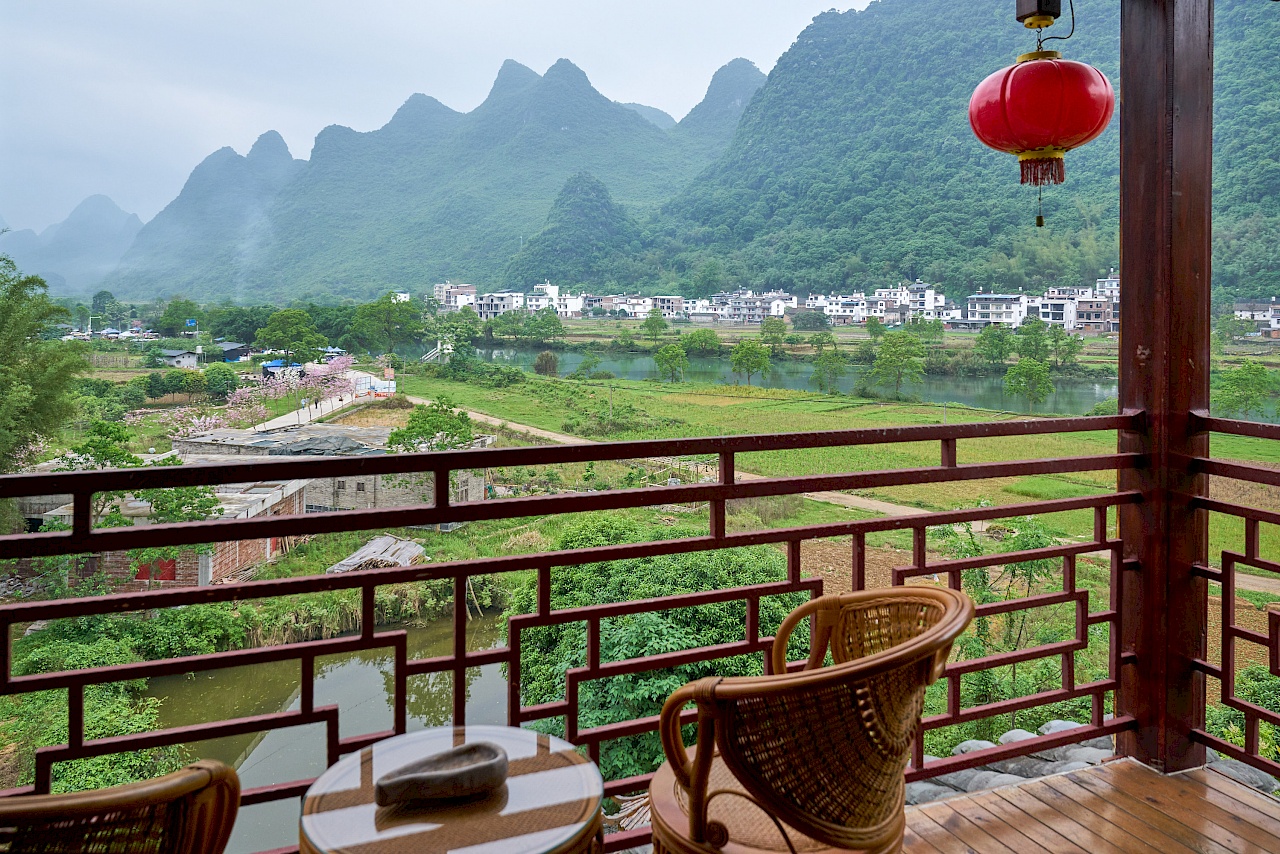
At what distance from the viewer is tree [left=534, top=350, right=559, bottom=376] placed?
17.7 meters

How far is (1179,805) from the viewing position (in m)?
1.84

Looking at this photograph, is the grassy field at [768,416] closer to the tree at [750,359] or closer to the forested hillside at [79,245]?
the tree at [750,359]

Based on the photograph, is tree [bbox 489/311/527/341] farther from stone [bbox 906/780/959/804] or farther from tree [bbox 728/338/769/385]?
stone [bbox 906/780/959/804]

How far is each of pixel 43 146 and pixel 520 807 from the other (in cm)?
2105

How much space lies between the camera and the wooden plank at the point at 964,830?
169cm

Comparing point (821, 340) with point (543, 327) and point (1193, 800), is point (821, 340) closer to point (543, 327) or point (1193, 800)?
point (543, 327)

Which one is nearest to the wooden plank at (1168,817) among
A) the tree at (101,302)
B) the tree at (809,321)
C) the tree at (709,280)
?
the tree at (101,302)

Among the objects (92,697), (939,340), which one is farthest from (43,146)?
(939,340)

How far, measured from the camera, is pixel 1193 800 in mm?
1860

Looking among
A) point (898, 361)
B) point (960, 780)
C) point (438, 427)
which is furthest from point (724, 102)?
point (960, 780)

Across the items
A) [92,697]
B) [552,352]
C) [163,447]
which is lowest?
[92,697]

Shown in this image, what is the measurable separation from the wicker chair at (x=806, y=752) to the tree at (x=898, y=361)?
18.1 metres

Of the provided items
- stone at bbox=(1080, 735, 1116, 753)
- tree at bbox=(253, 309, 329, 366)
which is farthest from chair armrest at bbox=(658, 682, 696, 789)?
tree at bbox=(253, 309, 329, 366)

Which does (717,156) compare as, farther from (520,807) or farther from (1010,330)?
(520,807)
